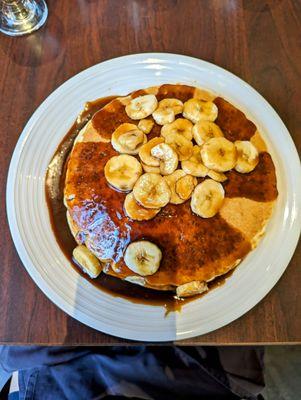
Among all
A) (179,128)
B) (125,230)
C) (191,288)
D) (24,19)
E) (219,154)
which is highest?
(24,19)

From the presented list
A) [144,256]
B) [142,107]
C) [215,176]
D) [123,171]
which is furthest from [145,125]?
[144,256]

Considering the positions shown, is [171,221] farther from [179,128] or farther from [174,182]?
[179,128]

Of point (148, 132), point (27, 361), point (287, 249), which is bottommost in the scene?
point (27, 361)

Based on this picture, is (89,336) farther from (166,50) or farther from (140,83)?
(166,50)

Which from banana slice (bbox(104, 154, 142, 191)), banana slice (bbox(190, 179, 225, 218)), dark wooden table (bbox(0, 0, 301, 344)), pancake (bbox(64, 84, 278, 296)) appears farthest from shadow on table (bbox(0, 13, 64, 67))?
A: banana slice (bbox(190, 179, 225, 218))

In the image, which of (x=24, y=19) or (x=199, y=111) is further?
(x=24, y=19)

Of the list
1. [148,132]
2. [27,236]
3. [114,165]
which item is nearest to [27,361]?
[27,236]

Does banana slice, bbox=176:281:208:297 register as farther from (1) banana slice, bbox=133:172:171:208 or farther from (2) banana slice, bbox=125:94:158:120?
(2) banana slice, bbox=125:94:158:120
